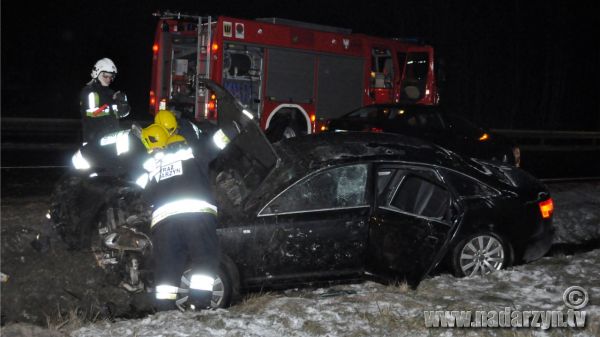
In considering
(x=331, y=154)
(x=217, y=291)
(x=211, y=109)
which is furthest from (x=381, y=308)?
(x=211, y=109)

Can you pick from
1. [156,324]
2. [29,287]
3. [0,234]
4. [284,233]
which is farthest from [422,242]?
[0,234]

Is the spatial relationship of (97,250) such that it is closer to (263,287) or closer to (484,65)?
(263,287)

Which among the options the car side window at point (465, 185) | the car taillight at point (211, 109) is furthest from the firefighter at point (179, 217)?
the car taillight at point (211, 109)

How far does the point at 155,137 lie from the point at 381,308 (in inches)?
79.5

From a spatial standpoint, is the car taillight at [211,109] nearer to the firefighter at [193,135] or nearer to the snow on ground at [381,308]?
the firefighter at [193,135]

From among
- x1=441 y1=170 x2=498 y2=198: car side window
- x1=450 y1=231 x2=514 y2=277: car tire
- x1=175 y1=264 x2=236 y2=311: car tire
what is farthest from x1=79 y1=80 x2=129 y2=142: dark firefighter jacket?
x1=450 y1=231 x2=514 y2=277: car tire

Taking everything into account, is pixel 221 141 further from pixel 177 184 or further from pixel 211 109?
pixel 211 109

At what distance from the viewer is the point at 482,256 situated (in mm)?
6566

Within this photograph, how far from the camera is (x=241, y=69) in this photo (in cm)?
1479

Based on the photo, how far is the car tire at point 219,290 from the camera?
556 centimetres

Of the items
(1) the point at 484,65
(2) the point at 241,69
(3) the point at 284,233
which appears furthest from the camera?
(1) the point at 484,65

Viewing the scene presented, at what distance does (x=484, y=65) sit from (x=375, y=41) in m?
27.1

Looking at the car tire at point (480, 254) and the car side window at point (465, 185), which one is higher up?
the car side window at point (465, 185)

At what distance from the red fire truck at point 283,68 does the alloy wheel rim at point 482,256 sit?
7.40 metres
